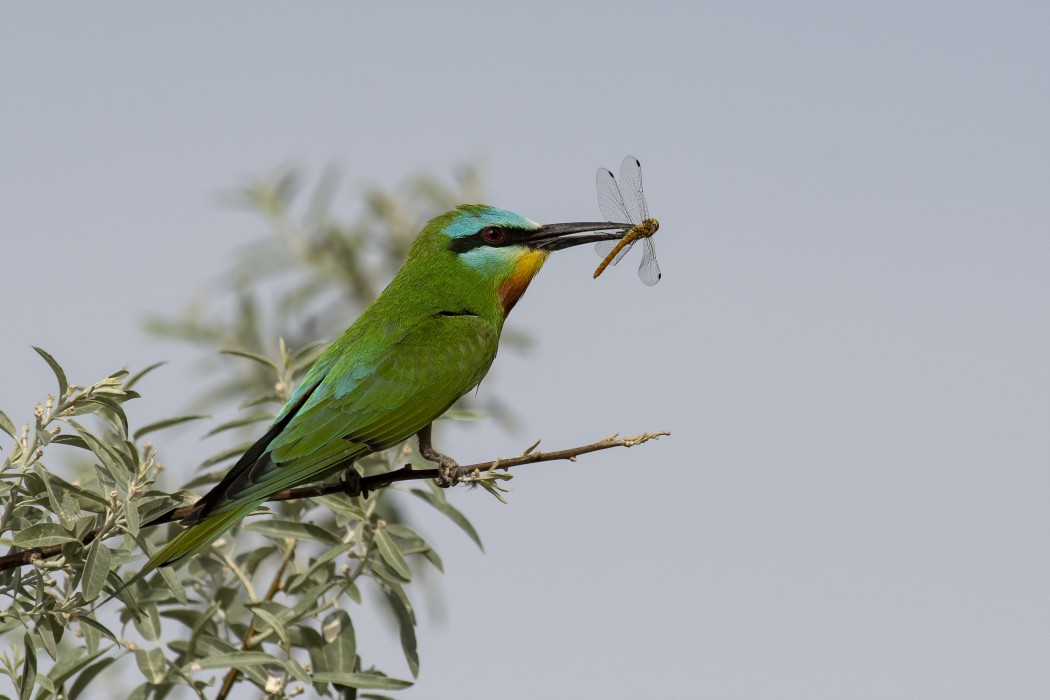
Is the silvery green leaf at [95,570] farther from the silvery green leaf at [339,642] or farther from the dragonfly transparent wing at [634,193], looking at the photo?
the dragonfly transparent wing at [634,193]

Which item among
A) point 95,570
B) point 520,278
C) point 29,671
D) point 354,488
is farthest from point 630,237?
point 29,671

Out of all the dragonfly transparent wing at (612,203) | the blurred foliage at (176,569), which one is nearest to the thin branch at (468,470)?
the blurred foliage at (176,569)

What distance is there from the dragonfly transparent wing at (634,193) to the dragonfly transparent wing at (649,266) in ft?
0.36

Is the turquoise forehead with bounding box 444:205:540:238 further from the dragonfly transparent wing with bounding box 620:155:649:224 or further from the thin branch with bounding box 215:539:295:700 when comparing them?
the thin branch with bounding box 215:539:295:700

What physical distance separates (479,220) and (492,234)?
80mm

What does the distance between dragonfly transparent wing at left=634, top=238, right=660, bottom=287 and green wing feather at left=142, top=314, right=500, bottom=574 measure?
2.03ft

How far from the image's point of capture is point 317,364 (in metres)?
4.13

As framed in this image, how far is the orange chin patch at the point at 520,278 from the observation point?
477cm

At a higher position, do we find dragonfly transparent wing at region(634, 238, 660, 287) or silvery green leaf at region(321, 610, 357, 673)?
dragonfly transparent wing at region(634, 238, 660, 287)

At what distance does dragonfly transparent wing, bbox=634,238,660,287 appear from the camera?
4723 millimetres

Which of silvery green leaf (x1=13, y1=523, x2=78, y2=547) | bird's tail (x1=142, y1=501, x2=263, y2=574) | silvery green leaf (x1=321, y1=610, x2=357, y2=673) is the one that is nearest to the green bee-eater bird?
bird's tail (x1=142, y1=501, x2=263, y2=574)

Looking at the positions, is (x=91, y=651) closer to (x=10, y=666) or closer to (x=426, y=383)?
(x=10, y=666)

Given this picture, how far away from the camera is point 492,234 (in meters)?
4.80

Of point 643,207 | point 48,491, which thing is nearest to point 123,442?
point 48,491
